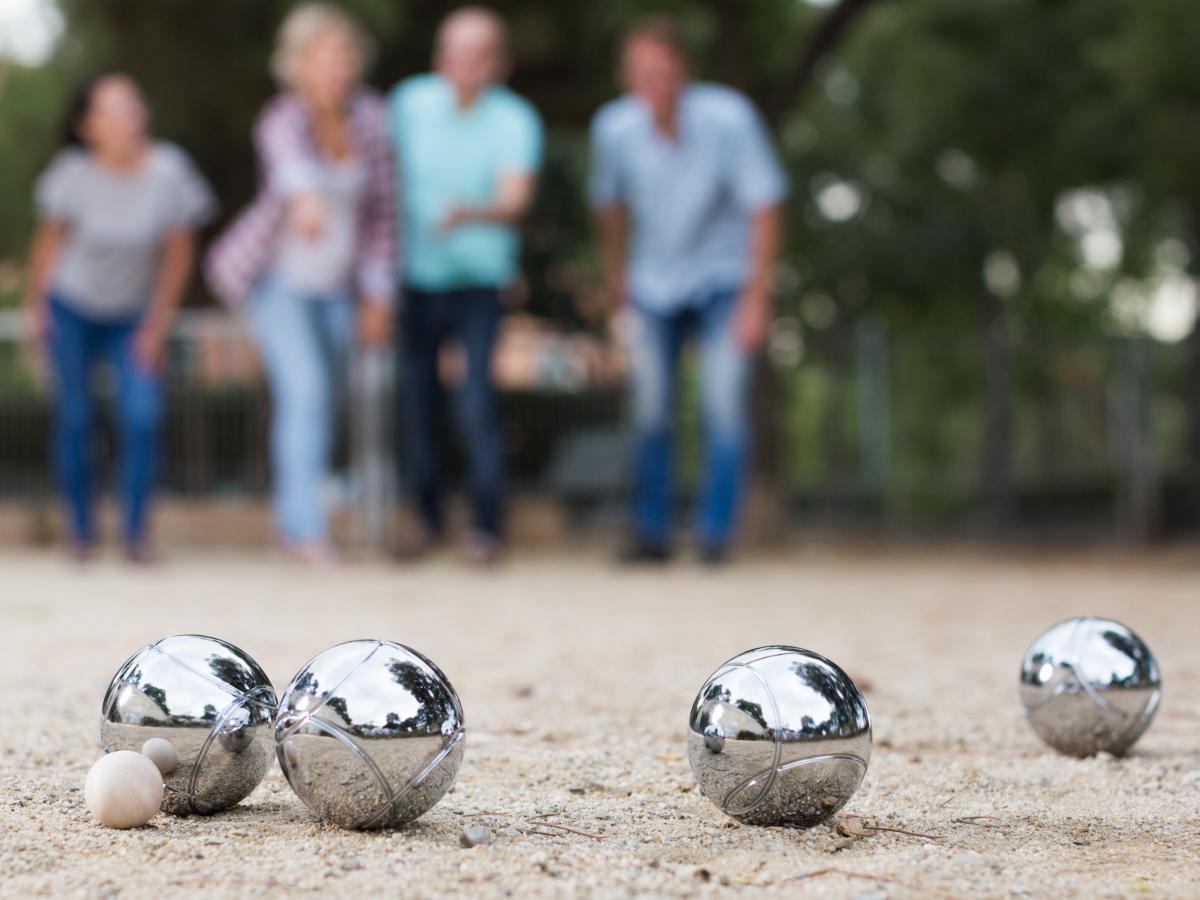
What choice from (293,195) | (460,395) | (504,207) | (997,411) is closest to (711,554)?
(460,395)

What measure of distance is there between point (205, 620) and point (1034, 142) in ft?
30.2

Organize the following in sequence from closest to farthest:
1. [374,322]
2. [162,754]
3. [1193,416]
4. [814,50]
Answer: [162,754] < [374,322] < [814,50] < [1193,416]

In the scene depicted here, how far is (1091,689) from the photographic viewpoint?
2.62 meters

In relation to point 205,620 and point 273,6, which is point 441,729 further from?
point 273,6

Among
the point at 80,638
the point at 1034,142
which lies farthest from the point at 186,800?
the point at 1034,142

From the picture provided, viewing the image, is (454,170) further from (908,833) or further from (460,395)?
(908,833)

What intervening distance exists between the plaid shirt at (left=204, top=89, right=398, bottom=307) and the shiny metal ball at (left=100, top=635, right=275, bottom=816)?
14.6 feet

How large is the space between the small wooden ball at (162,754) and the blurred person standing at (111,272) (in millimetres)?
4798

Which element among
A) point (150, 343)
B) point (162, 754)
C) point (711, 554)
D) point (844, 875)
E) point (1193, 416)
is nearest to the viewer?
point (844, 875)

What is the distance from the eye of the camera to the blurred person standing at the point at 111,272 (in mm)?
6691

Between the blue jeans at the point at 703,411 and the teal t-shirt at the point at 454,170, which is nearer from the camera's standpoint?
the teal t-shirt at the point at 454,170

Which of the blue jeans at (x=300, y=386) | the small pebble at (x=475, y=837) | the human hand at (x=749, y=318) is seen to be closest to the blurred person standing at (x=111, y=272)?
the blue jeans at (x=300, y=386)

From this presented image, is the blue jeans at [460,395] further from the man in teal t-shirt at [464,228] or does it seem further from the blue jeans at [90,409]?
the blue jeans at [90,409]

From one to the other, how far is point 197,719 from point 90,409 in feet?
16.7
